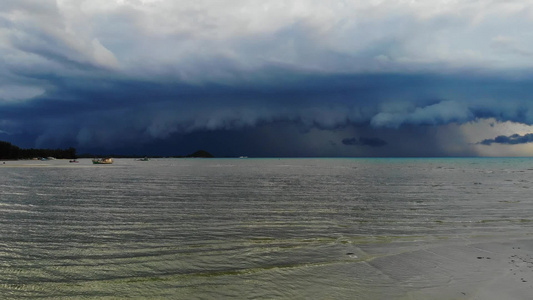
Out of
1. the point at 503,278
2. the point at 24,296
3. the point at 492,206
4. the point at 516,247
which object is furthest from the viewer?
the point at 492,206

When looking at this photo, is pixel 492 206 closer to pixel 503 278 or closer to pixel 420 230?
pixel 420 230

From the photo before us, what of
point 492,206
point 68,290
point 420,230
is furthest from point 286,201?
point 68,290

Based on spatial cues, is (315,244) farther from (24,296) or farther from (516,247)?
(24,296)

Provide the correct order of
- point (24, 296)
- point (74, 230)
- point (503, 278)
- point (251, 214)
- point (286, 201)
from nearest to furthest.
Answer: point (24, 296) → point (503, 278) → point (74, 230) → point (251, 214) → point (286, 201)

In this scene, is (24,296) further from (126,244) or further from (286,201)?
(286,201)

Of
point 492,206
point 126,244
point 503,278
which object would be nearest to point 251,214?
point 126,244

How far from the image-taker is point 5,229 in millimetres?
21875

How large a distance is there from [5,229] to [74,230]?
4.57 meters

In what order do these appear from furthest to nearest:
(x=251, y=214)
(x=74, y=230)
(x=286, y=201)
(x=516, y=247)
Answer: (x=286, y=201)
(x=251, y=214)
(x=74, y=230)
(x=516, y=247)

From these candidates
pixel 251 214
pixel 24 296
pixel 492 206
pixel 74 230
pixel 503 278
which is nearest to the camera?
pixel 24 296

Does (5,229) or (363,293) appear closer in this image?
(363,293)

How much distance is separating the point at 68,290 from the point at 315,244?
11.6 m

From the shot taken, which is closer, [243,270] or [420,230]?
[243,270]

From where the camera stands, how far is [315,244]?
725 inches
